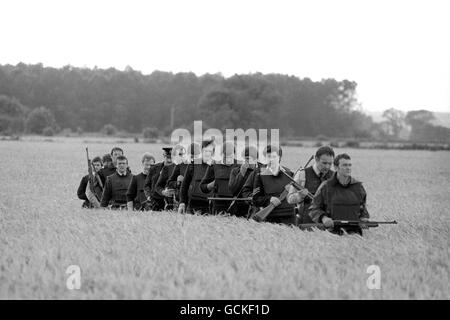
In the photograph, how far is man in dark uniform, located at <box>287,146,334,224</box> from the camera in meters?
10.8

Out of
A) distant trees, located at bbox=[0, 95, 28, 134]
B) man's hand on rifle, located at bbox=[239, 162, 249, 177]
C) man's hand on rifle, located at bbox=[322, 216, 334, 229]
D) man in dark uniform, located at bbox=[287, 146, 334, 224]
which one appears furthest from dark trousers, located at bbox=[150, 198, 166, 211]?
distant trees, located at bbox=[0, 95, 28, 134]

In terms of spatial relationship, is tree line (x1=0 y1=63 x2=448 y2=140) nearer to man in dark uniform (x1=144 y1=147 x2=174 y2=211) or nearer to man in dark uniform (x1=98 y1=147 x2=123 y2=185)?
man in dark uniform (x1=98 y1=147 x2=123 y2=185)

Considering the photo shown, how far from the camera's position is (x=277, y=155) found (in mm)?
11766

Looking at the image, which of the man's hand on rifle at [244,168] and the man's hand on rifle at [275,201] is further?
the man's hand on rifle at [244,168]

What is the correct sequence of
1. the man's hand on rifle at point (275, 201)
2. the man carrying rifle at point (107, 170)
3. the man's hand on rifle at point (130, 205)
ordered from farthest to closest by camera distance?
the man carrying rifle at point (107, 170), the man's hand on rifle at point (130, 205), the man's hand on rifle at point (275, 201)

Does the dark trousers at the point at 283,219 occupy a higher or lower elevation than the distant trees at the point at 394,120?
lower

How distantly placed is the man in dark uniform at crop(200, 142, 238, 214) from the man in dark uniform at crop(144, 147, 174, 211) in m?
1.76

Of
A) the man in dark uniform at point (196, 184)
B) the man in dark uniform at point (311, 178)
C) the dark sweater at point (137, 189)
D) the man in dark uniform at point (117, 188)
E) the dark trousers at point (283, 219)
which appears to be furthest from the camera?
the man in dark uniform at point (117, 188)

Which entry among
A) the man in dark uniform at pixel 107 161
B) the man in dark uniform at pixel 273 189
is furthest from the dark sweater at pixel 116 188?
the man in dark uniform at pixel 273 189

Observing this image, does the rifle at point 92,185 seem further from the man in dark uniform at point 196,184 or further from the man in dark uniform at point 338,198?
the man in dark uniform at point 338,198

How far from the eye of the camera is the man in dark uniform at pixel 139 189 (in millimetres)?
14875

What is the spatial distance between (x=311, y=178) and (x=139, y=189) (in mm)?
5070
